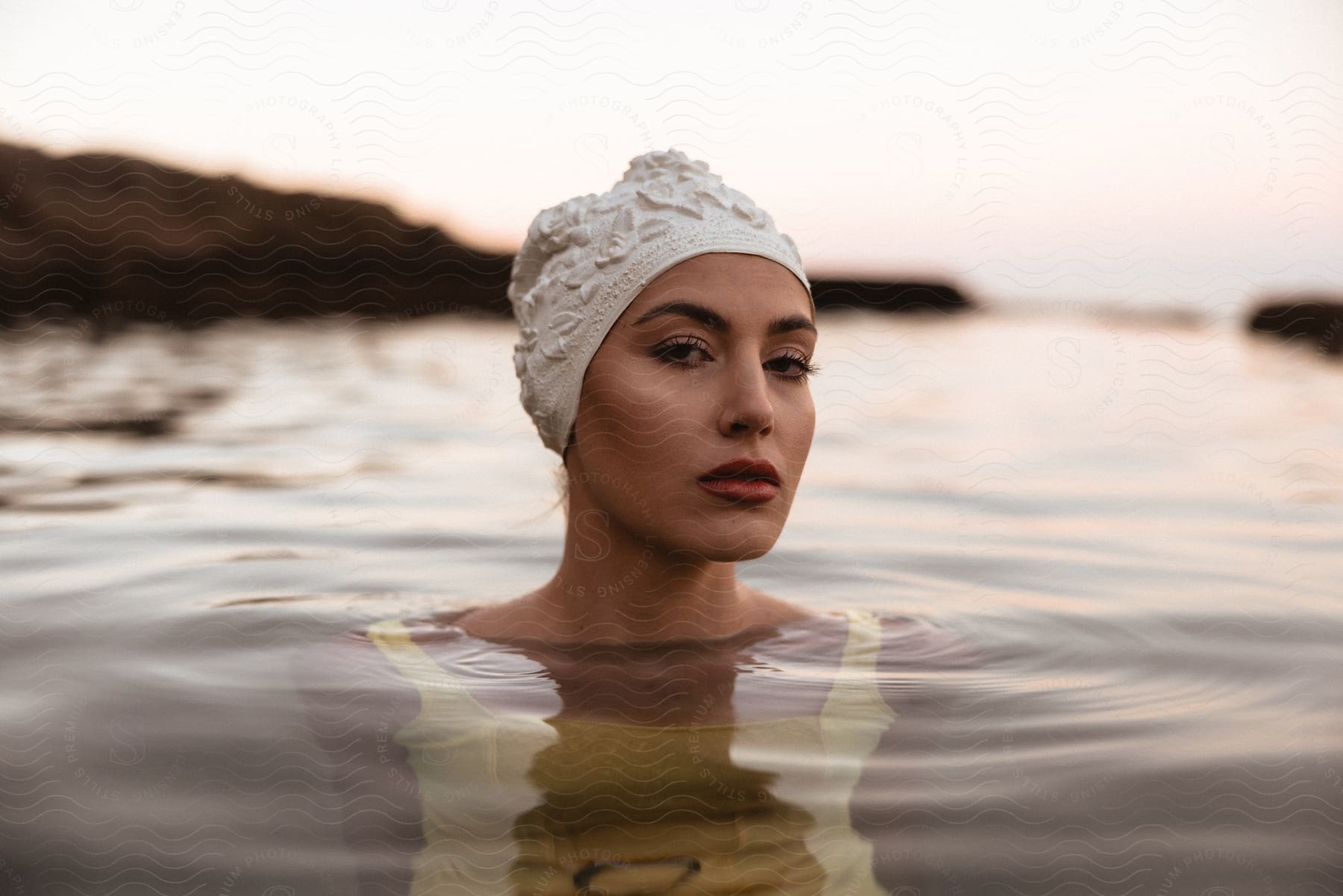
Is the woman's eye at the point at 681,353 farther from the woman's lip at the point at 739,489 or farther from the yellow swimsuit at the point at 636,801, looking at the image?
the yellow swimsuit at the point at 636,801

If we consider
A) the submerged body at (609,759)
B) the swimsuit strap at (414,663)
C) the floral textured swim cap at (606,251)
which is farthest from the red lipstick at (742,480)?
the swimsuit strap at (414,663)

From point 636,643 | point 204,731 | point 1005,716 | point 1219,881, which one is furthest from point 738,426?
point 204,731

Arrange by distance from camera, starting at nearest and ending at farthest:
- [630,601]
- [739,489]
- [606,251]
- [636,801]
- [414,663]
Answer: [636,801], [739,489], [606,251], [630,601], [414,663]

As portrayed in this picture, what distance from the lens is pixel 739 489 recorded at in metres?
3.52

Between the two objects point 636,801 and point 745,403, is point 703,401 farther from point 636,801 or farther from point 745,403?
point 636,801

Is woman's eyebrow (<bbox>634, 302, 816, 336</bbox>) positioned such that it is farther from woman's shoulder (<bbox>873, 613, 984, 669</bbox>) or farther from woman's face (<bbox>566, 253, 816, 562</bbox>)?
woman's shoulder (<bbox>873, 613, 984, 669</bbox>)

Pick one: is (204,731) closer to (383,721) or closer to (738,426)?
(383,721)

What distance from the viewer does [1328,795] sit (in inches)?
142

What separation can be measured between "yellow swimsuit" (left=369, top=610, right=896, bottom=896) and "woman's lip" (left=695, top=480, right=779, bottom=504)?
2.32 feet

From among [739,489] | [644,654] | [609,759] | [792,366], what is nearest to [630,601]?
[644,654]

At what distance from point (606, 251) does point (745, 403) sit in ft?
2.44

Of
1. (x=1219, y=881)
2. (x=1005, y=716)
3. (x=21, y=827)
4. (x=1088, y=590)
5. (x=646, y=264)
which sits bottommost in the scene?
(x=21, y=827)

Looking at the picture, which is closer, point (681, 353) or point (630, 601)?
point (681, 353)

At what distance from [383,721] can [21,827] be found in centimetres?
100
